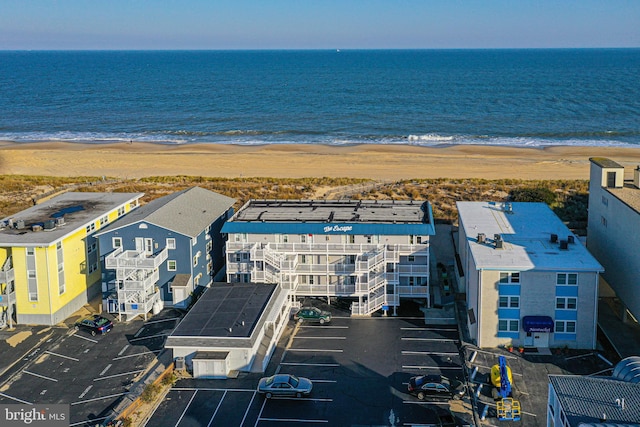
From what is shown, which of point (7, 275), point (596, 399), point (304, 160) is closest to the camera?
point (596, 399)

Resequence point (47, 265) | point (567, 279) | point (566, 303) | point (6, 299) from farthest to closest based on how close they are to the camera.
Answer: point (47, 265) → point (6, 299) → point (566, 303) → point (567, 279)

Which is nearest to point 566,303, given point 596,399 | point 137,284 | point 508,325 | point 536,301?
point 536,301

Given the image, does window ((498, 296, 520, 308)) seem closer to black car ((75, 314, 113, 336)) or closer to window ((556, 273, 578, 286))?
window ((556, 273, 578, 286))

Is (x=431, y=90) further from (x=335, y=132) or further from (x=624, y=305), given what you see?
(x=624, y=305)

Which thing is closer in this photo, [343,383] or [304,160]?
[343,383]

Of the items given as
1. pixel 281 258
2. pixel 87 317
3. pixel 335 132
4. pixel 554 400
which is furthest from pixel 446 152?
pixel 554 400

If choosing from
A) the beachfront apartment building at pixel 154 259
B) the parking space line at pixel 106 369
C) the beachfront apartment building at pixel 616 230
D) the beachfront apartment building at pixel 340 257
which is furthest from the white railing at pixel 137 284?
the beachfront apartment building at pixel 616 230

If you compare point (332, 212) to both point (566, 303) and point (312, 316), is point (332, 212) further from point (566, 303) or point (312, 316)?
point (566, 303)

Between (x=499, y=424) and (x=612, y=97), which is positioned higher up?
(x=612, y=97)
